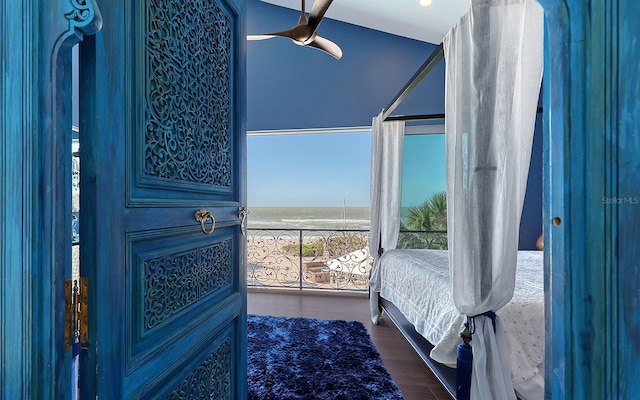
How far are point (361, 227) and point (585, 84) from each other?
4.19 m

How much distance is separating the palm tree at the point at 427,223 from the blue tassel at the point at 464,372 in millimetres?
2858

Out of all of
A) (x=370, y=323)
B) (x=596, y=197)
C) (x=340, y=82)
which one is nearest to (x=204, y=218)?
(x=596, y=197)

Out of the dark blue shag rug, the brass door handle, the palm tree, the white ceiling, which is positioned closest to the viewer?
the brass door handle

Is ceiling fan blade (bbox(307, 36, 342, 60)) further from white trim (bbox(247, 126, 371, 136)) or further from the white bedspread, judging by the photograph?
the white bedspread

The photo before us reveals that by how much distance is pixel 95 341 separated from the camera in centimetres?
57

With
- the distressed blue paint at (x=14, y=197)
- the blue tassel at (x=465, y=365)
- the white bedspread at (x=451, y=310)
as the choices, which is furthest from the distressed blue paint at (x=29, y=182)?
the white bedspread at (x=451, y=310)

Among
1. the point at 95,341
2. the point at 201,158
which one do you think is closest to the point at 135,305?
the point at 95,341

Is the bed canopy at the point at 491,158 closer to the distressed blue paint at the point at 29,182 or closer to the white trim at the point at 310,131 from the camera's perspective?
the distressed blue paint at the point at 29,182

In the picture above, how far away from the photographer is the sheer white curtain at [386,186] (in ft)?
9.74

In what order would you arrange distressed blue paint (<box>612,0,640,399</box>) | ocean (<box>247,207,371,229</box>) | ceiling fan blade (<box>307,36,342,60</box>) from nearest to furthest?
1. distressed blue paint (<box>612,0,640,399</box>)
2. ceiling fan blade (<box>307,36,342,60</box>)
3. ocean (<box>247,207,371,229</box>)

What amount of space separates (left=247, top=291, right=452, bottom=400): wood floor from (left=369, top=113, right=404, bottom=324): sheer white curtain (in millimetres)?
319

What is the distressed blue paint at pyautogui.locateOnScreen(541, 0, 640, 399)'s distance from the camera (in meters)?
0.41

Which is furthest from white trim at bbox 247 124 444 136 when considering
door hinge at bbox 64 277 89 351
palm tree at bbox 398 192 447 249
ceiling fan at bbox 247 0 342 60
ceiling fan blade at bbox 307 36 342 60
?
door hinge at bbox 64 277 89 351

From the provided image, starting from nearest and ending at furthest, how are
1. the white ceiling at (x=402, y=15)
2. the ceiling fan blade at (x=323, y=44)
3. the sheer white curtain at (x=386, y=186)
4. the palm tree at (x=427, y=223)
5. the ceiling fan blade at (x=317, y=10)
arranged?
the ceiling fan blade at (x=317, y=10), the ceiling fan blade at (x=323, y=44), the sheer white curtain at (x=386, y=186), the white ceiling at (x=402, y=15), the palm tree at (x=427, y=223)
